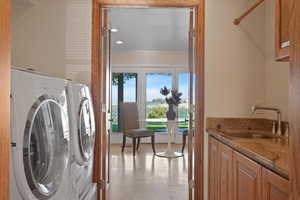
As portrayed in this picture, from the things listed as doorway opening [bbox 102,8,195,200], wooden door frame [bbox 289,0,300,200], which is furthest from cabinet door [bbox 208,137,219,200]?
wooden door frame [bbox 289,0,300,200]

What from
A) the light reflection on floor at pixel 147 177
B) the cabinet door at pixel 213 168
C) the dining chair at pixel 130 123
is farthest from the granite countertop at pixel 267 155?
the dining chair at pixel 130 123

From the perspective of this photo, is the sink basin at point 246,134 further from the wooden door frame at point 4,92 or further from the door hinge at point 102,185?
the wooden door frame at point 4,92

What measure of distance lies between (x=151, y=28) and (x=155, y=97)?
255cm

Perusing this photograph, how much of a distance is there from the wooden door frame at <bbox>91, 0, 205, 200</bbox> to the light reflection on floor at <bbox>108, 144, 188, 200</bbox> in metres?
0.73

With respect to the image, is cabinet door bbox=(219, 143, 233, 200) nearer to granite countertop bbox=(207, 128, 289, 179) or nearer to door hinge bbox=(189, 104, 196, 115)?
granite countertop bbox=(207, 128, 289, 179)

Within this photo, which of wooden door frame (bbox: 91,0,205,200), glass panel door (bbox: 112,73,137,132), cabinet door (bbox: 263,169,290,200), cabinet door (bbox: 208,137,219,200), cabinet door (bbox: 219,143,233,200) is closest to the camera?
cabinet door (bbox: 263,169,290,200)

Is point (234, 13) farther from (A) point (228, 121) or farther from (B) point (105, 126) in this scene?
(B) point (105, 126)

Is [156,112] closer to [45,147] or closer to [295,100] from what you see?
[45,147]

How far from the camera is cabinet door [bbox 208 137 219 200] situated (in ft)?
7.73

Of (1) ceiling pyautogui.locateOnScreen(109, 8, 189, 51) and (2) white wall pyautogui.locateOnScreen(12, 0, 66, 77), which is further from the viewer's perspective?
(1) ceiling pyautogui.locateOnScreen(109, 8, 189, 51)

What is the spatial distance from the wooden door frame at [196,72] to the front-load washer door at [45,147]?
3.68 feet

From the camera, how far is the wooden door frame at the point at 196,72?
266 cm

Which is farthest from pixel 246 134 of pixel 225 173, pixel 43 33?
pixel 43 33

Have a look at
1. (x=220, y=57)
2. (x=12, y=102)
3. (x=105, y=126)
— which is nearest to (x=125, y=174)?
(x=105, y=126)
